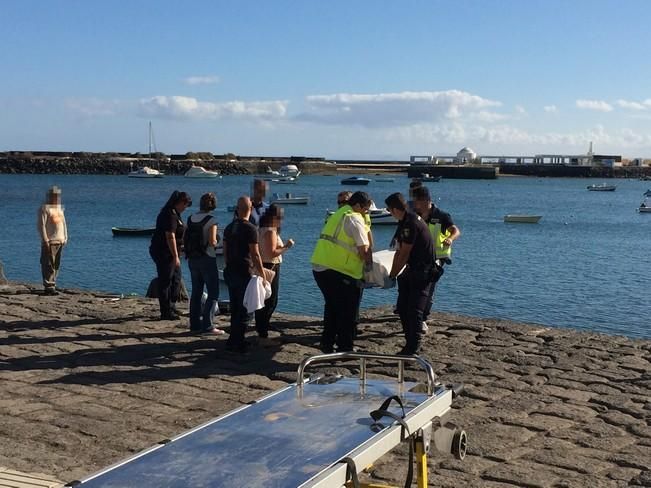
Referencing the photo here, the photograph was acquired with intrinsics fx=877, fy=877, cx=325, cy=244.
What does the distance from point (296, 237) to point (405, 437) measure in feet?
147

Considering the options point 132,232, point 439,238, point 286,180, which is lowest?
point 132,232

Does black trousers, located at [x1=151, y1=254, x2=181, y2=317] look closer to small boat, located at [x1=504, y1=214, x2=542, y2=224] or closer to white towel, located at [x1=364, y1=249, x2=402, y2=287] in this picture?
white towel, located at [x1=364, y1=249, x2=402, y2=287]

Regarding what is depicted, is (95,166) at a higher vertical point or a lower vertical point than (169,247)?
lower

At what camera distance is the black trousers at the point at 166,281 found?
11203mm

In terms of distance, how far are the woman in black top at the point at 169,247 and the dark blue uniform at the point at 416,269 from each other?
310 centimetres

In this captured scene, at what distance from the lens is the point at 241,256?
30.5ft

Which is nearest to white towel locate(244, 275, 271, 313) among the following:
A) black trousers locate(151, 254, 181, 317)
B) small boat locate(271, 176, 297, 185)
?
black trousers locate(151, 254, 181, 317)

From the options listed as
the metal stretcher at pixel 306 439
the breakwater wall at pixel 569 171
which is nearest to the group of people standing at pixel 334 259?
the metal stretcher at pixel 306 439

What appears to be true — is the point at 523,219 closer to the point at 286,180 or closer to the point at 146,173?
the point at 286,180

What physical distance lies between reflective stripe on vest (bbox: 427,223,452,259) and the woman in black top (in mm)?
2985

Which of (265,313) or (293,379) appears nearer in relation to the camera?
(293,379)

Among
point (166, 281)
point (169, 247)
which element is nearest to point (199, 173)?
point (166, 281)

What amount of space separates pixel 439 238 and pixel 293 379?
3.04 m

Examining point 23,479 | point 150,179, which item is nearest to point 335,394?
point 23,479
